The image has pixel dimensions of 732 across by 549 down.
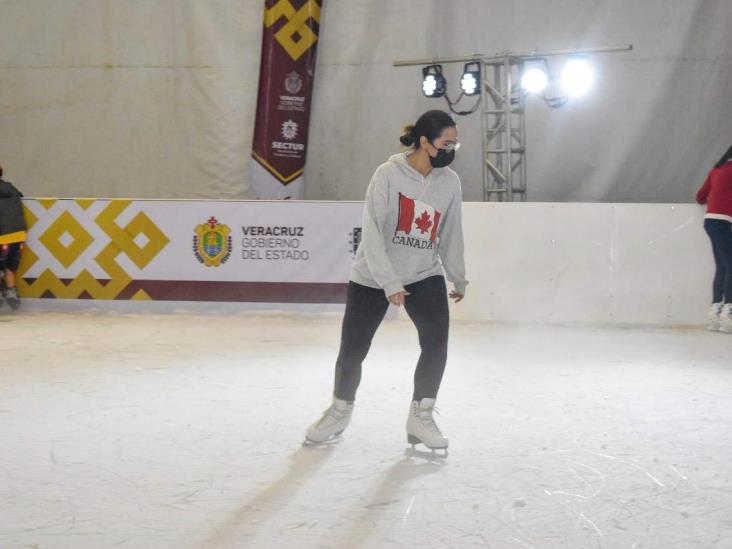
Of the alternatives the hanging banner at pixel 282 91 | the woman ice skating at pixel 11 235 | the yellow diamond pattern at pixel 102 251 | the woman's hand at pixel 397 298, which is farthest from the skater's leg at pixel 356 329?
the hanging banner at pixel 282 91

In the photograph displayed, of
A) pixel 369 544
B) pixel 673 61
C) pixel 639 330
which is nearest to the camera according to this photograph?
pixel 369 544

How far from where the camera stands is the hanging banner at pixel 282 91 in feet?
34.0

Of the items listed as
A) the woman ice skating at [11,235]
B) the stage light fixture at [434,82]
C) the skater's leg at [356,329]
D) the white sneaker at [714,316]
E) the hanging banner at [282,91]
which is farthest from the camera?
the hanging banner at [282,91]

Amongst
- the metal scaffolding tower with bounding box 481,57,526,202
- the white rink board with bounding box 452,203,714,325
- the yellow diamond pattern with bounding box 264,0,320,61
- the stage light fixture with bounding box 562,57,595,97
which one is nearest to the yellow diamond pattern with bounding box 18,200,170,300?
the white rink board with bounding box 452,203,714,325

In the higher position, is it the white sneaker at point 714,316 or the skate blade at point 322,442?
the white sneaker at point 714,316

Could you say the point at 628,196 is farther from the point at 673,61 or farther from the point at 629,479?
the point at 629,479

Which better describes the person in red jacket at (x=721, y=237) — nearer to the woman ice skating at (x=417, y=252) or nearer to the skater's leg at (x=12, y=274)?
the woman ice skating at (x=417, y=252)

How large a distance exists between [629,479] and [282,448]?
1.38 m

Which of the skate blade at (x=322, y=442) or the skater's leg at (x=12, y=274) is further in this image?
the skater's leg at (x=12, y=274)

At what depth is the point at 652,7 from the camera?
1030 cm

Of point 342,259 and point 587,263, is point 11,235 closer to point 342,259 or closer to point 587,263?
point 342,259

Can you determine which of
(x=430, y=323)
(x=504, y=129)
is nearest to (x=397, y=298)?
(x=430, y=323)

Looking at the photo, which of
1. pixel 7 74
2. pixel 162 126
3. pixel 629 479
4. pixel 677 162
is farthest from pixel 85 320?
pixel 677 162

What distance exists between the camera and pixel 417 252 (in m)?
3.57
